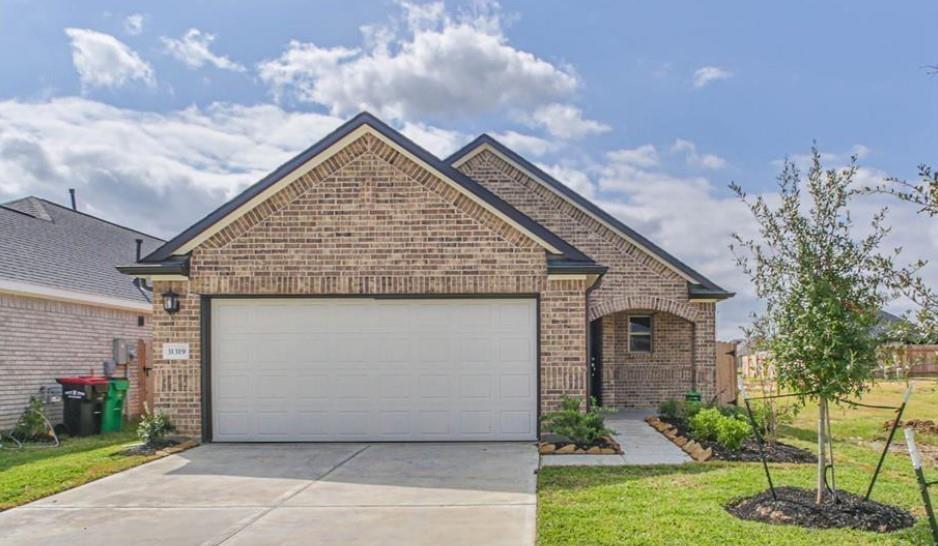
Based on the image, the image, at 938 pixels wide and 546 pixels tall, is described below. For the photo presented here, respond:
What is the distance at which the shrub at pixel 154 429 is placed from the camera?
39.0ft

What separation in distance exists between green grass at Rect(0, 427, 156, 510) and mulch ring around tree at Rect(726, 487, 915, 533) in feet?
→ 23.9

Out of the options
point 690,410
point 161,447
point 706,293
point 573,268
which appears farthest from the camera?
point 706,293

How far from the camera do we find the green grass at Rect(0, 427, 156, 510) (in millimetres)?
8992

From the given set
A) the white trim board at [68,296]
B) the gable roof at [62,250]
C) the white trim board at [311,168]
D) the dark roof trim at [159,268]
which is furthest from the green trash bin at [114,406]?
the white trim board at [311,168]

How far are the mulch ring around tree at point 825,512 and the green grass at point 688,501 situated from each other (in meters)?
0.17

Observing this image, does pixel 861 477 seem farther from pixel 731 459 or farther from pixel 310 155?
pixel 310 155

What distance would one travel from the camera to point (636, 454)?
1109cm

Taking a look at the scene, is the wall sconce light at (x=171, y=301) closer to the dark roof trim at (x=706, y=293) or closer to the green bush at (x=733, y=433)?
the green bush at (x=733, y=433)

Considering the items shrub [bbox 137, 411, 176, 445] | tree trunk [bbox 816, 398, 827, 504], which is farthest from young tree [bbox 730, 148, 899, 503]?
shrub [bbox 137, 411, 176, 445]

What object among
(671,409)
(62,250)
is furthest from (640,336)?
(62,250)

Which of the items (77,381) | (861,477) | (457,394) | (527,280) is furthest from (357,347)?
(861,477)

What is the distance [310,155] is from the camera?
12.2 m

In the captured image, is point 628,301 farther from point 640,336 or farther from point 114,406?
point 114,406

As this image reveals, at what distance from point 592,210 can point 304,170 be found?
800 centimetres
